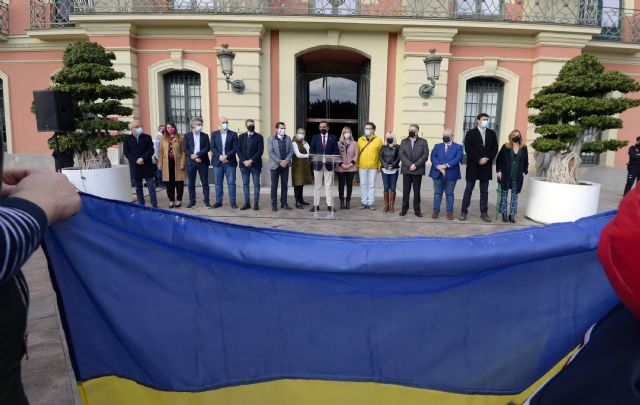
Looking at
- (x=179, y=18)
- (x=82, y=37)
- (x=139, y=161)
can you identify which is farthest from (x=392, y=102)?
(x=82, y=37)

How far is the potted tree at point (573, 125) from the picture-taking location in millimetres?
7398

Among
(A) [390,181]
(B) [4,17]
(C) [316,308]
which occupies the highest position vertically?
(B) [4,17]

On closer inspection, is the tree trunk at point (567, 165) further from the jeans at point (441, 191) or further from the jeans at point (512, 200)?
the jeans at point (441, 191)

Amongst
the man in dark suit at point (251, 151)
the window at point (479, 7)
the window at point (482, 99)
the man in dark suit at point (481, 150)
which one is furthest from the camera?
the window at point (482, 99)

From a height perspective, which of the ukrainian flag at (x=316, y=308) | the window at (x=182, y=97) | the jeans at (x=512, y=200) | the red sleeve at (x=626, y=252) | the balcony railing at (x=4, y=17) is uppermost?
the balcony railing at (x=4, y=17)

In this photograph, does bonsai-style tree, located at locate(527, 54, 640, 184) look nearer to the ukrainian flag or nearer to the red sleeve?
the ukrainian flag

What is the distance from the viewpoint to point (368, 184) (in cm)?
931

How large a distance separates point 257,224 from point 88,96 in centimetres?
452

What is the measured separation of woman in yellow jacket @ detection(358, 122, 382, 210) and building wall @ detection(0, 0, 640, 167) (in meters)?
3.72

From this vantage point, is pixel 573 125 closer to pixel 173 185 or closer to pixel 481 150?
pixel 481 150

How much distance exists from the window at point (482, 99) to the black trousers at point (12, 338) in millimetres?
13763

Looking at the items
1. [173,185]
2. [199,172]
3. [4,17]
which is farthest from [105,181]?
[4,17]

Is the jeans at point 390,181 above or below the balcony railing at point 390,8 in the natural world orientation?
below

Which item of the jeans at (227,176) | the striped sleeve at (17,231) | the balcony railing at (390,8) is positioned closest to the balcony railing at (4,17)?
the balcony railing at (390,8)
